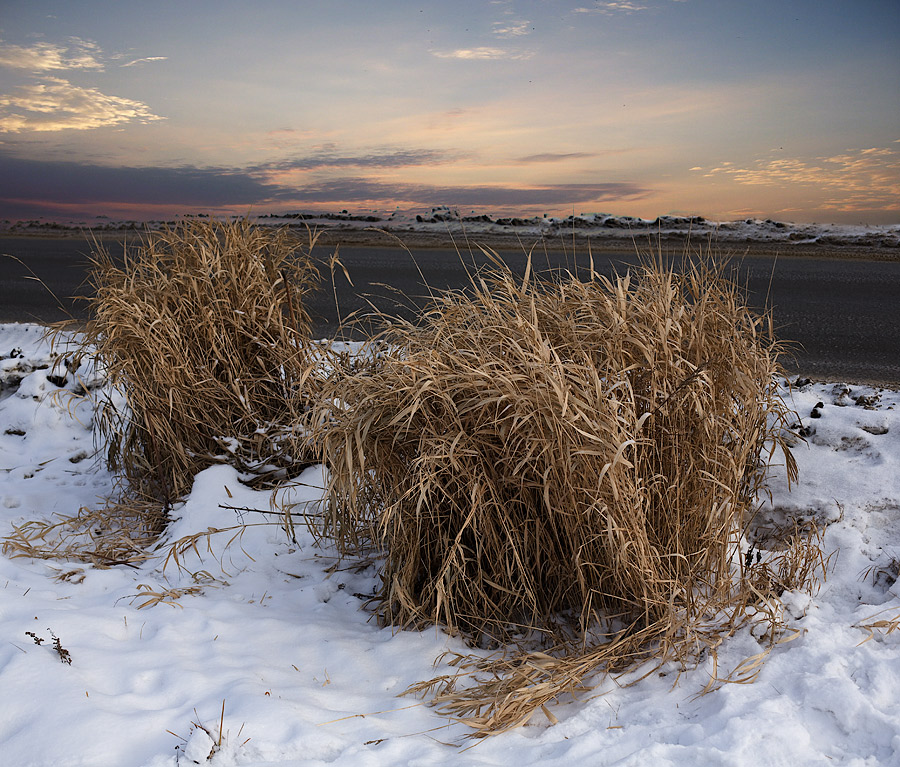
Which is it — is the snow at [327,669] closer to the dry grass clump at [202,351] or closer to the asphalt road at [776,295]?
the dry grass clump at [202,351]

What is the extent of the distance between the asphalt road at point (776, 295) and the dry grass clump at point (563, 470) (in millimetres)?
773

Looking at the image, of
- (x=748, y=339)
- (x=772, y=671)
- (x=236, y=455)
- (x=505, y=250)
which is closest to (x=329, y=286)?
(x=505, y=250)

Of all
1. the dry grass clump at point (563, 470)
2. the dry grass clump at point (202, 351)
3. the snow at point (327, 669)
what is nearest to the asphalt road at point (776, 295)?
the dry grass clump at point (202, 351)

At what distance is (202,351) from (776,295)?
21.5 feet

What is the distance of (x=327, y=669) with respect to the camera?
2297mm

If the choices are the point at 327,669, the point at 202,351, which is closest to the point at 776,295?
the point at 202,351

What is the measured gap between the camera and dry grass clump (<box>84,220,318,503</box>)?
3455 millimetres

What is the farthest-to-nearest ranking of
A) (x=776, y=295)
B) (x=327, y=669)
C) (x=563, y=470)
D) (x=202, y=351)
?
(x=776, y=295), (x=202, y=351), (x=327, y=669), (x=563, y=470)

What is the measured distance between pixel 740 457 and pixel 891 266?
9.74 meters

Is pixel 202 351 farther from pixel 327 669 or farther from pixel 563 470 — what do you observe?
pixel 563 470

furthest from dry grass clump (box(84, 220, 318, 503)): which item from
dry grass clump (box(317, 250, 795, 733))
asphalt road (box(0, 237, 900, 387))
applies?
dry grass clump (box(317, 250, 795, 733))

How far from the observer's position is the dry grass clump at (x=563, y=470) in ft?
7.22

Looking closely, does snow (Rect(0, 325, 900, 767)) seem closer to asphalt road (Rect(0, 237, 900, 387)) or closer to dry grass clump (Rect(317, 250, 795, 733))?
dry grass clump (Rect(317, 250, 795, 733))

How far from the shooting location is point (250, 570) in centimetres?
296
